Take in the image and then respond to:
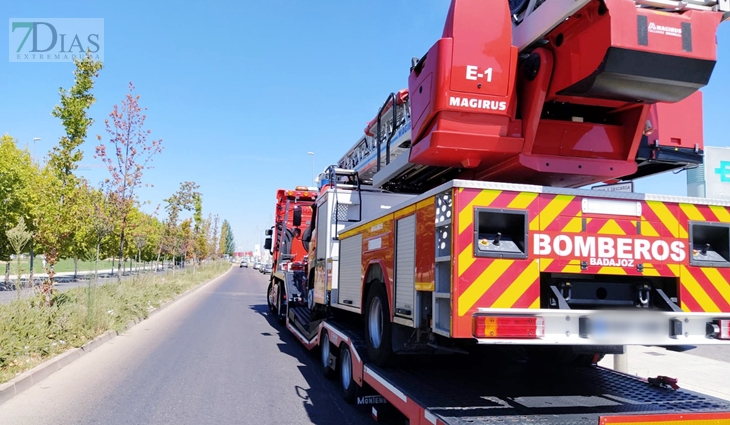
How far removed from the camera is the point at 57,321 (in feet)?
32.1

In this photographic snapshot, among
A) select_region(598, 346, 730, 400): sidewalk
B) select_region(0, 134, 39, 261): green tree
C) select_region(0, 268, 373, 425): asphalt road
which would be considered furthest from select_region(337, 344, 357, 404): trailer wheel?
select_region(0, 134, 39, 261): green tree

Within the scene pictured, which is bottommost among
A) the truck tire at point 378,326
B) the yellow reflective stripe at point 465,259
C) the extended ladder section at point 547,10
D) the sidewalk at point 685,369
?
the sidewalk at point 685,369

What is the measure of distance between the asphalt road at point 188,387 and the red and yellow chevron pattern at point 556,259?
117 inches

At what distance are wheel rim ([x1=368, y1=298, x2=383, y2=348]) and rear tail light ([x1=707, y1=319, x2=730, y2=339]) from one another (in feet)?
9.57

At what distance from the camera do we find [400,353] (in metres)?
5.49

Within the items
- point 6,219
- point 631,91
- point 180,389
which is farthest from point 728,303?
point 6,219

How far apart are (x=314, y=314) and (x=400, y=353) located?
4430mm

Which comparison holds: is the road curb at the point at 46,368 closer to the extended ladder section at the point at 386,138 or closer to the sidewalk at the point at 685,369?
the extended ladder section at the point at 386,138

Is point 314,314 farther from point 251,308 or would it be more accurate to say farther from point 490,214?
point 251,308

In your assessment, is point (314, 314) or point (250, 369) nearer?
point (250, 369)

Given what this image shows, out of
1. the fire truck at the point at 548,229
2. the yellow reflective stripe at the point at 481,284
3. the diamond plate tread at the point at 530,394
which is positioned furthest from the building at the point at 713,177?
the yellow reflective stripe at the point at 481,284

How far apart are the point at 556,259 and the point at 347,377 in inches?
148

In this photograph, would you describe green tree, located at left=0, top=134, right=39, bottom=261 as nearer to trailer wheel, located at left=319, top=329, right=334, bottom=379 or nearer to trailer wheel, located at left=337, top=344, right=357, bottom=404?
trailer wheel, located at left=319, top=329, right=334, bottom=379

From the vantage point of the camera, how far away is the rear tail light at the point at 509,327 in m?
3.63
